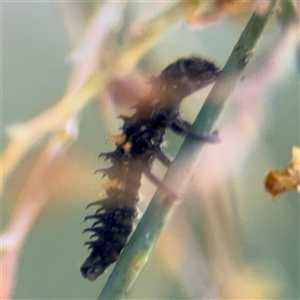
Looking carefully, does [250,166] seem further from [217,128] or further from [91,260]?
[91,260]

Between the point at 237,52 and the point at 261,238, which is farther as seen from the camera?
the point at 261,238

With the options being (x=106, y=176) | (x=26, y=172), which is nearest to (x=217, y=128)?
(x=106, y=176)

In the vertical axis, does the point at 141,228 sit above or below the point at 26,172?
below

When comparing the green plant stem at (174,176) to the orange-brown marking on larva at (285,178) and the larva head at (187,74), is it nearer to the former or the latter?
the larva head at (187,74)

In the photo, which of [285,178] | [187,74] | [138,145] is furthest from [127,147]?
[285,178]

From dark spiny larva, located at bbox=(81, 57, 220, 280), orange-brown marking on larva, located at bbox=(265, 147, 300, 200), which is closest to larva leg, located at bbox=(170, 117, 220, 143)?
dark spiny larva, located at bbox=(81, 57, 220, 280)

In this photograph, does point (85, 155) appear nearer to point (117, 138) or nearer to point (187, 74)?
point (117, 138)
